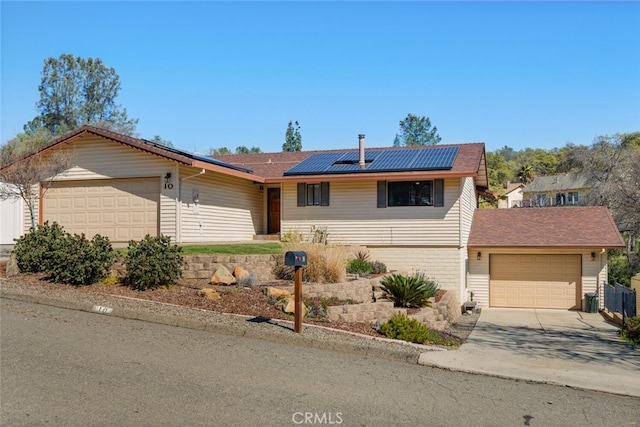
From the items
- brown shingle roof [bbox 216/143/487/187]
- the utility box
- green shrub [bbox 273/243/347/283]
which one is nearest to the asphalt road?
green shrub [bbox 273/243/347/283]

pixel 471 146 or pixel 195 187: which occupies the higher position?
pixel 471 146

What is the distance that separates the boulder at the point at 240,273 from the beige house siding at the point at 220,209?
193 inches

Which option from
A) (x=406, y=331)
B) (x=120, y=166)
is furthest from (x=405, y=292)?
(x=120, y=166)

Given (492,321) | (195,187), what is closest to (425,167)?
(492,321)

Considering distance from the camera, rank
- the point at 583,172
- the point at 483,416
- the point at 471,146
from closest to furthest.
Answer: the point at 483,416
the point at 471,146
the point at 583,172

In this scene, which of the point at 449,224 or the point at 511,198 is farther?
the point at 511,198

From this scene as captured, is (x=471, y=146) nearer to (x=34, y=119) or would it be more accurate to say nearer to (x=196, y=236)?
(x=196, y=236)

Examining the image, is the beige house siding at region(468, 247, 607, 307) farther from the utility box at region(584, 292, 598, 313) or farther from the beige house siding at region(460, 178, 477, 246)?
the beige house siding at region(460, 178, 477, 246)

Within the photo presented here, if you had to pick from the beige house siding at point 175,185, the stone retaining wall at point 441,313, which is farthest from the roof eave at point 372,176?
the stone retaining wall at point 441,313

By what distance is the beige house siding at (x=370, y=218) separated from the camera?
65.3 ft

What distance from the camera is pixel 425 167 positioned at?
65.6 ft

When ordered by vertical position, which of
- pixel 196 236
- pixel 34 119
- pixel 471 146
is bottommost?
pixel 196 236

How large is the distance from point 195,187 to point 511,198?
55.9m

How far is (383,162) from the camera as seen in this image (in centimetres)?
2167
